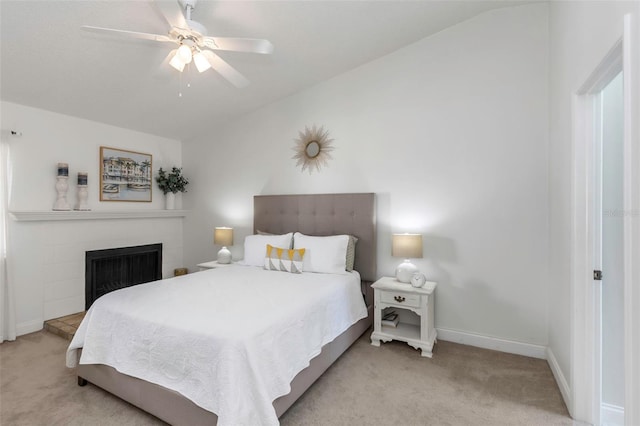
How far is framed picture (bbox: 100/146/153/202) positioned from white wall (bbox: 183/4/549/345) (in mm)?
2345

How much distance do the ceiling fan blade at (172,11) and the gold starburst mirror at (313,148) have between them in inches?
80.6

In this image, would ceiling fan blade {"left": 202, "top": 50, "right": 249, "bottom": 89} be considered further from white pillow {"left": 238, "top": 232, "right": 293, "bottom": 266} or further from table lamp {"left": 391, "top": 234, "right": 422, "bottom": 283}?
table lamp {"left": 391, "top": 234, "right": 422, "bottom": 283}

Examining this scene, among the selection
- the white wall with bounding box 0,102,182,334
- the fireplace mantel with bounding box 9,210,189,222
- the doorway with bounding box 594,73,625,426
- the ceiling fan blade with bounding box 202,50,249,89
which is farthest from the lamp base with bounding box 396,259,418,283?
the white wall with bounding box 0,102,182,334

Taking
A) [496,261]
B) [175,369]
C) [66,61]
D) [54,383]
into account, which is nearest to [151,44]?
[66,61]

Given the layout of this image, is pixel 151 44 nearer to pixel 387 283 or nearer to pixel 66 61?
pixel 66 61

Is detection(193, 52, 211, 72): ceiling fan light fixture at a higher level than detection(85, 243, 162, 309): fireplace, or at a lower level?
higher

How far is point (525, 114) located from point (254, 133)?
3144 millimetres

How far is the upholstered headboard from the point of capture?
3.32 m

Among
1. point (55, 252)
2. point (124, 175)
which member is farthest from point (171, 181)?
point (55, 252)

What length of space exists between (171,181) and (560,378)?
489cm

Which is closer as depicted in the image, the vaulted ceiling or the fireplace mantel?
the vaulted ceiling

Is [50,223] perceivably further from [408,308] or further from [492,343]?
[492,343]

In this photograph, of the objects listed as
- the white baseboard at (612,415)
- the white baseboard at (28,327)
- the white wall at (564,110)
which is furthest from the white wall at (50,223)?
the white baseboard at (612,415)

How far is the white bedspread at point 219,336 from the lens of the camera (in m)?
1.54
